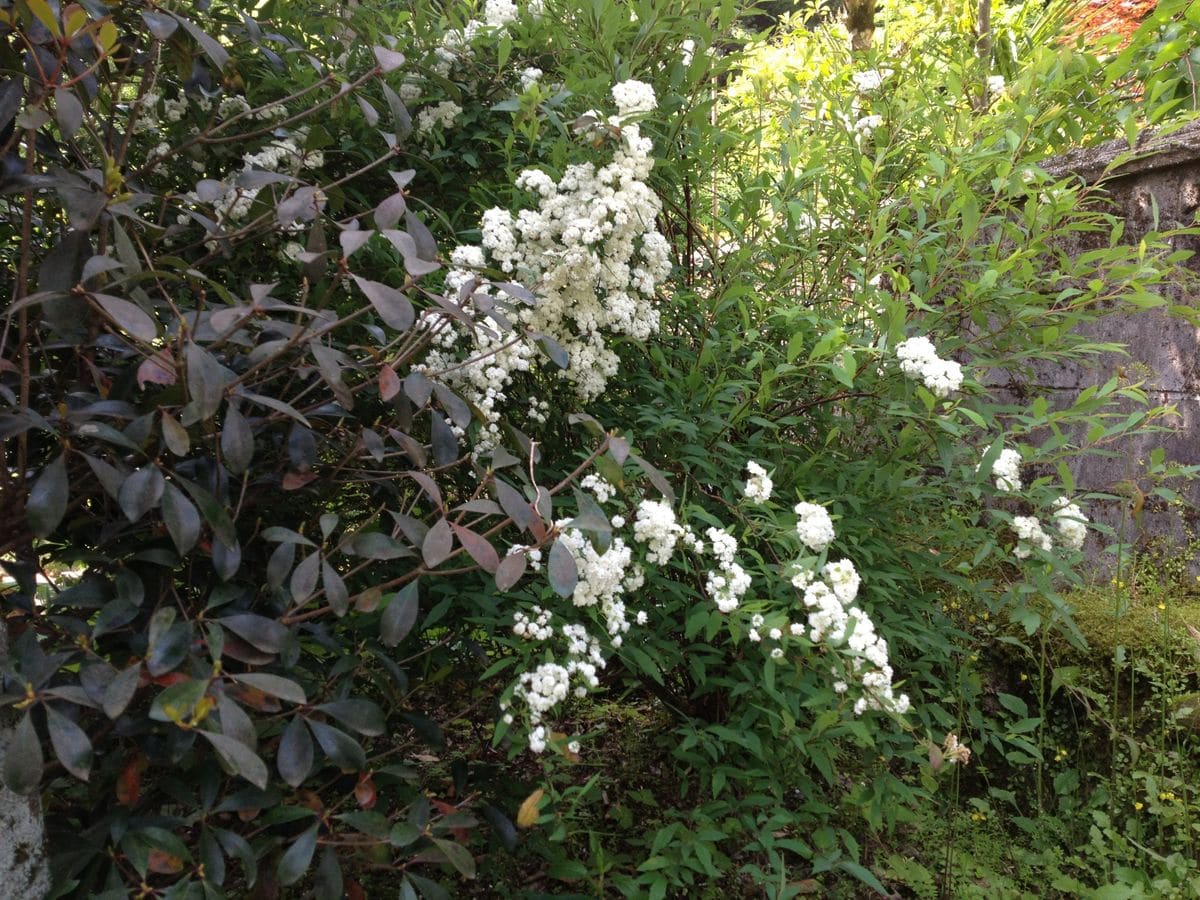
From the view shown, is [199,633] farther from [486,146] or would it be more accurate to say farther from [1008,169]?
[1008,169]

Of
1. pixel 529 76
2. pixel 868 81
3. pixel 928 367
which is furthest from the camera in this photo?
pixel 868 81

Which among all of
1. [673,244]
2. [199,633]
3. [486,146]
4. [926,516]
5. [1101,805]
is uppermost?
[486,146]

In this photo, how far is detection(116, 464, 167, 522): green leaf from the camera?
3.84ft

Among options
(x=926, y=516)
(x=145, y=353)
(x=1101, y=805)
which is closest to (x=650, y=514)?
(x=145, y=353)

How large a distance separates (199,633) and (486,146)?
1.40 meters

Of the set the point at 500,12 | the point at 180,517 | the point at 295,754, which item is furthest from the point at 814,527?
the point at 500,12

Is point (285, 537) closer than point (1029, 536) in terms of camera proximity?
Yes

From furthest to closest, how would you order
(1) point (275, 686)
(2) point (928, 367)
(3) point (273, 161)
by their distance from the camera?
(3) point (273, 161), (2) point (928, 367), (1) point (275, 686)

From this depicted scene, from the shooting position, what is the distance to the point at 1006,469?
5.93ft

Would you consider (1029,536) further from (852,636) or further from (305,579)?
(305,579)

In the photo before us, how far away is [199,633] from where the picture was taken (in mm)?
1343

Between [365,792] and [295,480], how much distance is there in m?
0.55

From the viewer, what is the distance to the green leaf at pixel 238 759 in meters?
1.07

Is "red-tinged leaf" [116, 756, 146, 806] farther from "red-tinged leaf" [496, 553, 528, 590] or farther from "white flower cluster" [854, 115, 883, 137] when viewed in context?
"white flower cluster" [854, 115, 883, 137]
